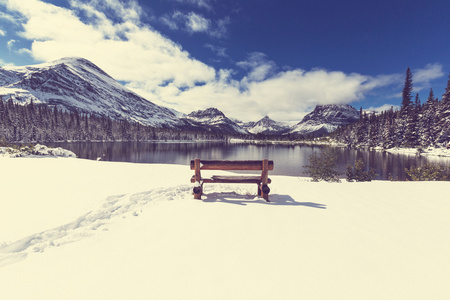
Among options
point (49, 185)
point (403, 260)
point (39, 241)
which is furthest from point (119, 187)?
point (403, 260)

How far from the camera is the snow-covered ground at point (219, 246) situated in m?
3.05

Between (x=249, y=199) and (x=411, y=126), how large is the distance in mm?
88316

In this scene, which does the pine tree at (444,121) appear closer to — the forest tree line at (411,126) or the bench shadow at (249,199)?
the forest tree line at (411,126)

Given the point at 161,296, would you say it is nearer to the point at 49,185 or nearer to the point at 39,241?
the point at 39,241

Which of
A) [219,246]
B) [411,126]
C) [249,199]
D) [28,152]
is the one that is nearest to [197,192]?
[249,199]

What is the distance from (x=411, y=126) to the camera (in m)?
66.1

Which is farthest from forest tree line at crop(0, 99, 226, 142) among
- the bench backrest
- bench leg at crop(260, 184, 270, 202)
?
bench leg at crop(260, 184, 270, 202)

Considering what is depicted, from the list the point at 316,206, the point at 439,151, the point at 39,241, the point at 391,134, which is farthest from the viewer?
the point at 391,134

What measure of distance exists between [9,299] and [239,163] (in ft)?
22.4

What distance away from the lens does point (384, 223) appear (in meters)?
5.45

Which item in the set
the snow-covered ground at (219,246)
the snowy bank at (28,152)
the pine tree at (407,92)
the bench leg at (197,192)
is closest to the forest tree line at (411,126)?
the pine tree at (407,92)

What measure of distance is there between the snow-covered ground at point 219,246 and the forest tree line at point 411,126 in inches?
2965

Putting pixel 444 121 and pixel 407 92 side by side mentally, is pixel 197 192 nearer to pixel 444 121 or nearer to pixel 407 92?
pixel 444 121

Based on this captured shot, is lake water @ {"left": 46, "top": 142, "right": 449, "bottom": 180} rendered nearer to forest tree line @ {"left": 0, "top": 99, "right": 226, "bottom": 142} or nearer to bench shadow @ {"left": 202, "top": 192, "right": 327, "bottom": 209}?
bench shadow @ {"left": 202, "top": 192, "right": 327, "bottom": 209}
